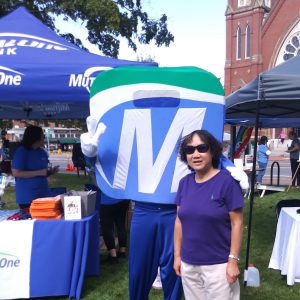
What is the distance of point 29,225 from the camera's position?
370 centimetres

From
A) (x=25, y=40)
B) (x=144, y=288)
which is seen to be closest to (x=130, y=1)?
(x=25, y=40)

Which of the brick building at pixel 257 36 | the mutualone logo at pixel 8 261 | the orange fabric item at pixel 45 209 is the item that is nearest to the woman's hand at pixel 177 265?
the orange fabric item at pixel 45 209

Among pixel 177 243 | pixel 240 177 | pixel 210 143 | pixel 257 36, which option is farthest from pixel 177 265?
pixel 257 36

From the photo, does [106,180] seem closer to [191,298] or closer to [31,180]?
[191,298]

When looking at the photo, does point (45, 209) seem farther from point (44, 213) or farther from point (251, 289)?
point (251, 289)

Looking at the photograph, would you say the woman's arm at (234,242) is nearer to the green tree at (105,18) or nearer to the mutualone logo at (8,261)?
the mutualone logo at (8,261)

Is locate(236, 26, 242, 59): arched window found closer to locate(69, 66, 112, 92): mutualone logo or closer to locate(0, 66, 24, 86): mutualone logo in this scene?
locate(69, 66, 112, 92): mutualone logo

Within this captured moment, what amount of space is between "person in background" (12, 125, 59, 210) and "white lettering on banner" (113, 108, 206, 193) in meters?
2.08

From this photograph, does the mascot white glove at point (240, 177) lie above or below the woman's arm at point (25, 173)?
above

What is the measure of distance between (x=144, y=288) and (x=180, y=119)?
1.11 m

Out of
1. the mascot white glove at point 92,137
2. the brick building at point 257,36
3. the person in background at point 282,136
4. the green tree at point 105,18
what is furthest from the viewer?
the brick building at point 257,36

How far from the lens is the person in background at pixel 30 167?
176 inches

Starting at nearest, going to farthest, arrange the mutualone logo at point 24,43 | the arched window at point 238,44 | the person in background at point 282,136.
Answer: the mutualone logo at point 24,43 < the person in background at point 282,136 < the arched window at point 238,44

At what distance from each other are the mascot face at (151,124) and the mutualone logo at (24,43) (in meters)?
2.14
